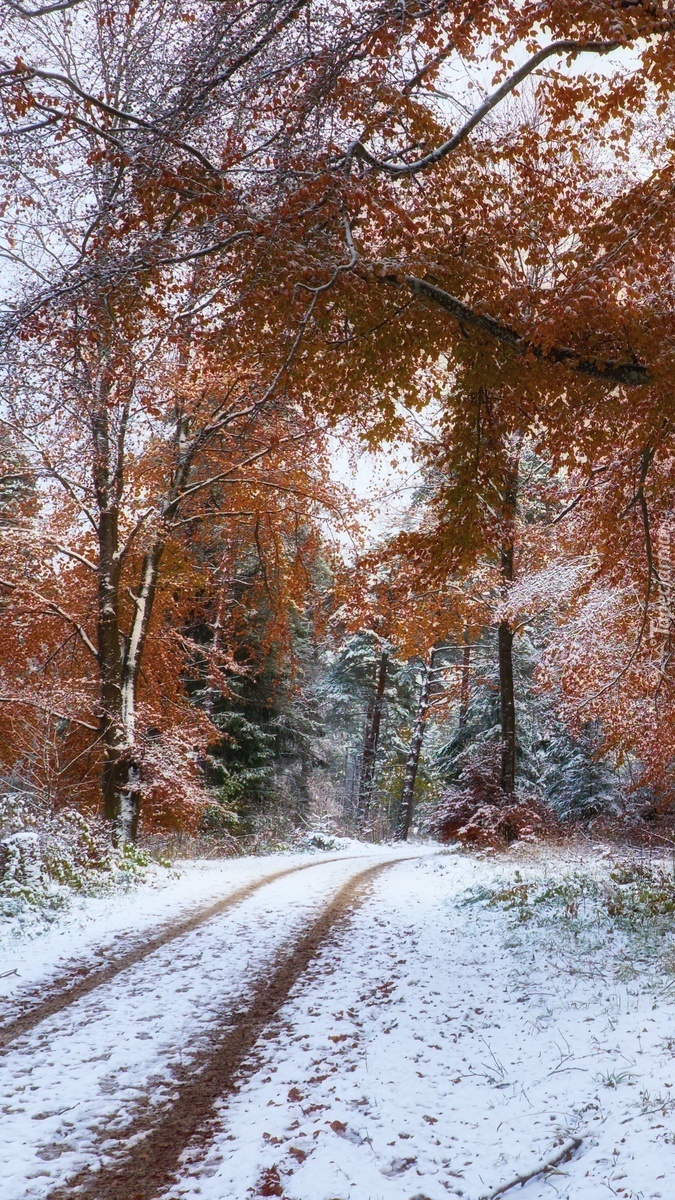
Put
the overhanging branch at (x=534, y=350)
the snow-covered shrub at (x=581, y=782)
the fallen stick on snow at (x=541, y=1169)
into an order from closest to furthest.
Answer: the fallen stick on snow at (x=541, y=1169) < the overhanging branch at (x=534, y=350) < the snow-covered shrub at (x=581, y=782)

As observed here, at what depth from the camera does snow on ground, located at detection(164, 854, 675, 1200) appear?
4160 mm

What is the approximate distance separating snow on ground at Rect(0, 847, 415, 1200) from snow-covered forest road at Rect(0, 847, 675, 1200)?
0.02 meters

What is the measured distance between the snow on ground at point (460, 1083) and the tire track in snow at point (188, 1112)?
5.8 inches

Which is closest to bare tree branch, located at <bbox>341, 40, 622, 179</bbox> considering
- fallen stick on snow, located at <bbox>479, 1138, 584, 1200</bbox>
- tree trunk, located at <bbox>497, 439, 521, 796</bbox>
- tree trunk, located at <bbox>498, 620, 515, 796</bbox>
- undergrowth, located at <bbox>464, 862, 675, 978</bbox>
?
fallen stick on snow, located at <bbox>479, 1138, 584, 1200</bbox>

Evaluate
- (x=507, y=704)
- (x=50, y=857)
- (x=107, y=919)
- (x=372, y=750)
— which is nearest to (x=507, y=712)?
(x=507, y=704)

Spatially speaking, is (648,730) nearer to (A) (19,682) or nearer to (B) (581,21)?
(B) (581,21)

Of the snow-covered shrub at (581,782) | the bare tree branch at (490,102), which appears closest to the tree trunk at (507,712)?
the snow-covered shrub at (581,782)

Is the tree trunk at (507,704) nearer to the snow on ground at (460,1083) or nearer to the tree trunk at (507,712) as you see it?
the tree trunk at (507,712)

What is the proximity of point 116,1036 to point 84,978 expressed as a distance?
185 centimetres

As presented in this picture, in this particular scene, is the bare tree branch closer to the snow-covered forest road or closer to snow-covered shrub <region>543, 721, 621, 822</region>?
the snow-covered forest road

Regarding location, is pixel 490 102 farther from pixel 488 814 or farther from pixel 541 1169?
pixel 488 814

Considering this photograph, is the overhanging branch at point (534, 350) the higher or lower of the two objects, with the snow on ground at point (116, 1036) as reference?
higher

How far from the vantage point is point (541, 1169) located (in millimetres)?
4074

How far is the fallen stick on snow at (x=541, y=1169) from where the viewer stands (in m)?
4.00
